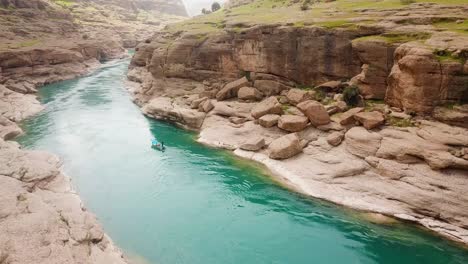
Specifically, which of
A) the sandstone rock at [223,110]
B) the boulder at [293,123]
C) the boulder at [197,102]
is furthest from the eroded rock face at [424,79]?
the boulder at [197,102]

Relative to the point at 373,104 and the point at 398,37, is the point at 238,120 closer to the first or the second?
the point at 373,104

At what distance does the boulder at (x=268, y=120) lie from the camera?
3575cm

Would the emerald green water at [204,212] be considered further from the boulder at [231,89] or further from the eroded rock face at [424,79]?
the eroded rock face at [424,79]

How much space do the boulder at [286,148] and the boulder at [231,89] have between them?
1343cm

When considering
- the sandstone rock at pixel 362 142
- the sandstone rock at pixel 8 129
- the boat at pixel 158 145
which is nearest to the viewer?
the sandstone rock at pixel 362 142

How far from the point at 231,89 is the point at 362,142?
763 inches

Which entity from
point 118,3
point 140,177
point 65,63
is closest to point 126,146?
point 140,177

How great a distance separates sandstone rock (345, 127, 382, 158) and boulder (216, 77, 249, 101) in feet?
56.2

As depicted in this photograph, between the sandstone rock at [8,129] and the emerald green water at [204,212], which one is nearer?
the emerald green water at [204,212]

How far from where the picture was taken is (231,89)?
4356cm

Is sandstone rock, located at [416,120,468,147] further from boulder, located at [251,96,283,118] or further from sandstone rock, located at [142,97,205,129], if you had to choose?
sandstone rock, located at [142,97,205,129]

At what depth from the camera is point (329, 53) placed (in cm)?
3697

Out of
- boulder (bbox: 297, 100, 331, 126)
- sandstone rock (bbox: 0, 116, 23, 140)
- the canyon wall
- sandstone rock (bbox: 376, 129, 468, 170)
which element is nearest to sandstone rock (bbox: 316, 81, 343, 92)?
the canyon wall

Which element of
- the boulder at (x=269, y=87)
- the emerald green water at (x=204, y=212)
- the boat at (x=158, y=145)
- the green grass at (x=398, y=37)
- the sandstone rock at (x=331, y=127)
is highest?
the green grass at (x=398, y=37)
